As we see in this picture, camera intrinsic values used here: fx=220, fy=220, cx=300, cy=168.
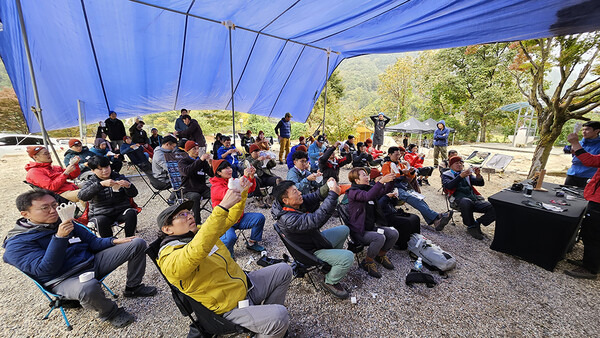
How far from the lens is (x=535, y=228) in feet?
10.1

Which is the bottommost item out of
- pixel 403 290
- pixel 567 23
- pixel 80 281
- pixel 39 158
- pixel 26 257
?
pixel 403 290

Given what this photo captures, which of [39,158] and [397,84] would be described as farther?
[397,84]

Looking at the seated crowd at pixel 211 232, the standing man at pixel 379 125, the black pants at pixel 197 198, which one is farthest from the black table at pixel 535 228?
the standing man at pixel 379 125

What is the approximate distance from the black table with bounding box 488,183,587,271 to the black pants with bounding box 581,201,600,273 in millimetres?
109

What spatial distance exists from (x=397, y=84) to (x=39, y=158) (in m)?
33.0

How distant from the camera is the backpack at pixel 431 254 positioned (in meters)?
3.03

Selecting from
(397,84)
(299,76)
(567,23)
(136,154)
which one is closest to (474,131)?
(397,84)

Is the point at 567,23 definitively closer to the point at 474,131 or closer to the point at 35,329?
the point at 35,329

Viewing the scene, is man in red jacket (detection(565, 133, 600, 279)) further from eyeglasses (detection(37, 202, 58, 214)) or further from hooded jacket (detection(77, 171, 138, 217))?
hooded jacket (detection(77, 171, 138, 217))

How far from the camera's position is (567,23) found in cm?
299

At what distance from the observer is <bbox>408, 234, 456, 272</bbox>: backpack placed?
303 cm

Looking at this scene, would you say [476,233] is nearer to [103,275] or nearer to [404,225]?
[404,225]

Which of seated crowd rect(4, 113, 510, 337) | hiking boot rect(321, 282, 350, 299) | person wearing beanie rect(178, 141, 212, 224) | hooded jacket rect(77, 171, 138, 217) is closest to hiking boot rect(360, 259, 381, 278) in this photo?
seated crowd rect(4, 113, 510, 337)

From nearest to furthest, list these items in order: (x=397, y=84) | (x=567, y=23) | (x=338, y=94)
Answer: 1. (x=567, y=23)
2. (x=338, y=94)
3. (x=397, y=84)
